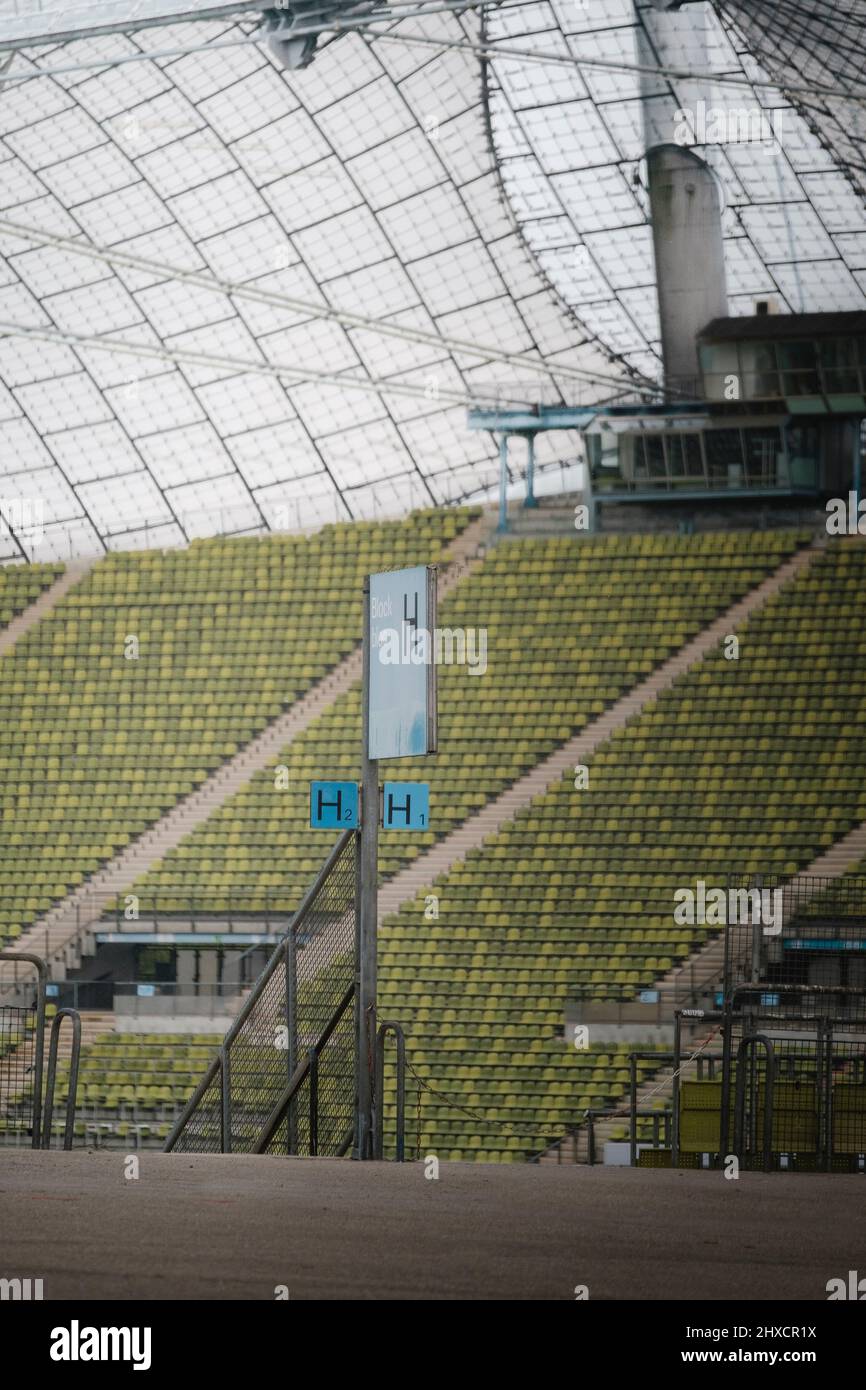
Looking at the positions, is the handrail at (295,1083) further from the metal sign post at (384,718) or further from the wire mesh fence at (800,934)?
the wire mesh fence at (800,934)

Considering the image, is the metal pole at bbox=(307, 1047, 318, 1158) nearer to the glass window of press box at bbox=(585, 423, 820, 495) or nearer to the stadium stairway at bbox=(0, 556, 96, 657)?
the stadium stairway at bbox=(0, 556, 96, 657)

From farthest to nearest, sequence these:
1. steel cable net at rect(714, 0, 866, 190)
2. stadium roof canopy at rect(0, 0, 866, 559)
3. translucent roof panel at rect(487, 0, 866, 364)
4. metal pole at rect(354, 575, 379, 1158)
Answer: stadium roof canopy at rect(0, 0, 866, 559) < translucent roof panel at rect(487, 0, 866, 364) < steel cable net at rect(714, 0, 866, 190) < metal pole at rect(354, 575, 379, 1158)

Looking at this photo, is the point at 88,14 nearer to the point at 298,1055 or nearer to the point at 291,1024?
the point at 298,1055

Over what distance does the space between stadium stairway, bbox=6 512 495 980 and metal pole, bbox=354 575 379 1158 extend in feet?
51.9

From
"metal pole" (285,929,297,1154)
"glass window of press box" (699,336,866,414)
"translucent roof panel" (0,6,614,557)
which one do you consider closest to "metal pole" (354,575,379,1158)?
"metal pole" (285,929,297,1154)

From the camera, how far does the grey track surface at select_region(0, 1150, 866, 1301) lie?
4.62m

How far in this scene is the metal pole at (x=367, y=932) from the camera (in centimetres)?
1011

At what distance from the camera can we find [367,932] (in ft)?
33.6

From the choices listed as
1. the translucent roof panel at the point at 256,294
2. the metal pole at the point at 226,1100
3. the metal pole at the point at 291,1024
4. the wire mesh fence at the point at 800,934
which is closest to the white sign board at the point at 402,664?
the metal pole at the point at 291,1024

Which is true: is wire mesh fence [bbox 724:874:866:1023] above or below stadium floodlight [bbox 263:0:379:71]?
below
